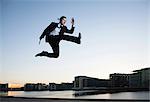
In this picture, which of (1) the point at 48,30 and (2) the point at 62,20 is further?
(2) the point at 62,20

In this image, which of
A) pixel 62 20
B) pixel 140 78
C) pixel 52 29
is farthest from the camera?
pixel 140 78

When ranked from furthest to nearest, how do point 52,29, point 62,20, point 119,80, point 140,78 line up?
point 119,80
point 140,78
point 62,20
point 52,29

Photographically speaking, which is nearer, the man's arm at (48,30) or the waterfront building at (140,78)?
the man's arm at (48,30)

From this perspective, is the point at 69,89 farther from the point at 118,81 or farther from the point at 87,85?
the point at 118,81

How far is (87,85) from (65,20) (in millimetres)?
43891

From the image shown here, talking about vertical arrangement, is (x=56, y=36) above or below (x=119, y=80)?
above

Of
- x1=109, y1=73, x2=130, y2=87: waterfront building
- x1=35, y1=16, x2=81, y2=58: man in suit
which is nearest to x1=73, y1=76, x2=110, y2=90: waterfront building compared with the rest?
x1=109, y1=73, x2=130, y2=87: waterfront building

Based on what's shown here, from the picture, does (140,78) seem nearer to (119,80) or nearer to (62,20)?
(119,80)

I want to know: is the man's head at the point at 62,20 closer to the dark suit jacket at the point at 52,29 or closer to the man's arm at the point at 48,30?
the dark suit jacket at the point at 52,29

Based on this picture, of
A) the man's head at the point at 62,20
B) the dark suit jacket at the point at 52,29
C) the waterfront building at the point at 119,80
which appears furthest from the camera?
the waterfront building at the point at 119,80

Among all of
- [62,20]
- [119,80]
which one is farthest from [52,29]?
[119,80]

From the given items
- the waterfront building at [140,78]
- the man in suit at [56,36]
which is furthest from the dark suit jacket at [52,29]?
the waterfront building at [140,78]

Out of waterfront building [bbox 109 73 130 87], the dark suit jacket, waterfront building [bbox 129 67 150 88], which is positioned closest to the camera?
the dark suit jacket

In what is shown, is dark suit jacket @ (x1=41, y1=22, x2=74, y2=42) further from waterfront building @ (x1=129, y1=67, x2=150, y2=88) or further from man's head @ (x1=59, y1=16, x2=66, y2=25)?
waterfront building @ (x1=129, y1=67, x2=150, y2=88)
